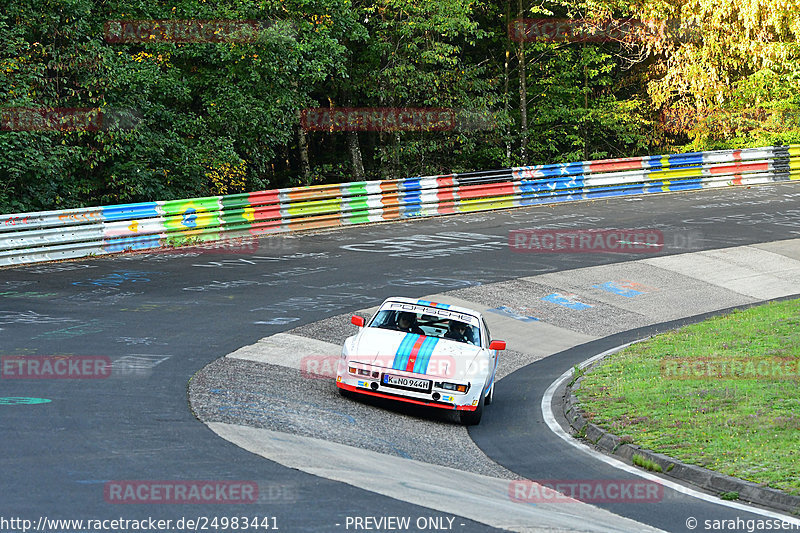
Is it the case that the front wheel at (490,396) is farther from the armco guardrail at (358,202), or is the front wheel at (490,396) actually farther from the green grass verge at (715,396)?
the armco guardrail at (358,202)

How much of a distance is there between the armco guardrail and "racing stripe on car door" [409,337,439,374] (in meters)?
11.8

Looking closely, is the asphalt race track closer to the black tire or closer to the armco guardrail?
the black tire

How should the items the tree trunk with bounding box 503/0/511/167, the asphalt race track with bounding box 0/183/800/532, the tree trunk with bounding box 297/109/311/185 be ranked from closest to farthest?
1. the asphalt race track with bounding box 0/183/800/532
2. the tree trunk with bounding box 297/109/311/185
3. the tree trunk with bounding box 503/0/511/167

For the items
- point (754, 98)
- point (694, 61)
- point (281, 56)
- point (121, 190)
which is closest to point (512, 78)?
point (694, 61)

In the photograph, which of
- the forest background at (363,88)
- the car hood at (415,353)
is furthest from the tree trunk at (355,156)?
the car hood at (415,353)

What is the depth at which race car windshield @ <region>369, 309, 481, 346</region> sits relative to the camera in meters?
12.6

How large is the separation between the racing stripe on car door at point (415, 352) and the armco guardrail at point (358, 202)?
38.4 feet

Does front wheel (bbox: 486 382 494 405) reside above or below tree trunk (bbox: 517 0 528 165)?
below

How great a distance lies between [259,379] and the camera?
486 inches

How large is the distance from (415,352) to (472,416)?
1111 mm

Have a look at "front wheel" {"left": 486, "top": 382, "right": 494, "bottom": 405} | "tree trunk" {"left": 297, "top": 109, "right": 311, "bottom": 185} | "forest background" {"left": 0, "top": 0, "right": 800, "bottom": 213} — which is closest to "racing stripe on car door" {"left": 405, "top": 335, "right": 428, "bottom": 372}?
"front wheel" {"left": 486, "top": 382, "right": 494, "bottom": 405}

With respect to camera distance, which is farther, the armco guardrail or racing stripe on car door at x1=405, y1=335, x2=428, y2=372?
the armco guardrail

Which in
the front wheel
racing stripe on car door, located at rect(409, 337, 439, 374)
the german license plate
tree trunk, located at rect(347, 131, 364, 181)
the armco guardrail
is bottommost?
the front wheel

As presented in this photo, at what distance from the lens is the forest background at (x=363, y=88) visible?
2361 centimetres
